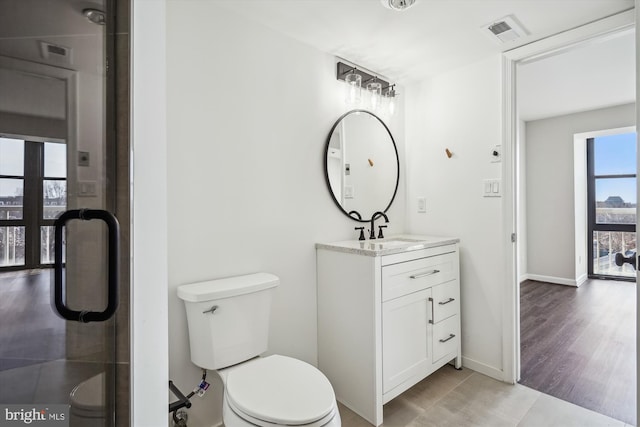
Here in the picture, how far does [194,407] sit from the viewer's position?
1560 millimetres

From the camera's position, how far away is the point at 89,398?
82 centimetres

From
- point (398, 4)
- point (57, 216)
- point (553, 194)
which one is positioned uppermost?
point (398, 4)

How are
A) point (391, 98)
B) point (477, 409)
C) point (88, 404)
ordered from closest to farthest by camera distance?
point (88, 404), point (477, 409), point (391, 98)

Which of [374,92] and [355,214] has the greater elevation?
[374,92]

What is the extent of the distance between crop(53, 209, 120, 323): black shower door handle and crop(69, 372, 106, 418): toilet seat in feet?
0.61

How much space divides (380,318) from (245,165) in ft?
3.57

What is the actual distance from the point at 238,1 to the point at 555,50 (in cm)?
187

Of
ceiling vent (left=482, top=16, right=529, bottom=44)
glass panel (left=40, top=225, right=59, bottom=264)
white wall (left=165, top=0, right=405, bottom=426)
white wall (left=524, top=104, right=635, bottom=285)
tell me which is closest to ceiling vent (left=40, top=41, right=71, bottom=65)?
glass panel (left=40, top=225, right=59, bottom=264)

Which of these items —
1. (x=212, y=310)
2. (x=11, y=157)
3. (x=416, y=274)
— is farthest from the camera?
(x=416, y=274)

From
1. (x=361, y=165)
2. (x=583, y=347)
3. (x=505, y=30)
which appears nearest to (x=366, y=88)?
(x=361, y=165)

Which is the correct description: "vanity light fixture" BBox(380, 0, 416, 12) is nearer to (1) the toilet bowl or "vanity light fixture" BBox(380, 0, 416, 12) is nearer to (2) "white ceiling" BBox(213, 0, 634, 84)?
(2) "white ceiling" BBox(213, 0, 634, 84)

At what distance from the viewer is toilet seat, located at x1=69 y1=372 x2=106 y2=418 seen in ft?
2.58

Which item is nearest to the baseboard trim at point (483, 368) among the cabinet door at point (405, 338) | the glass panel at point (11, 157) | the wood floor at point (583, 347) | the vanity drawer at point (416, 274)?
the wood floor at point (583, 347)

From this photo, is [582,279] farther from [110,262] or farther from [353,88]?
[110,262]
